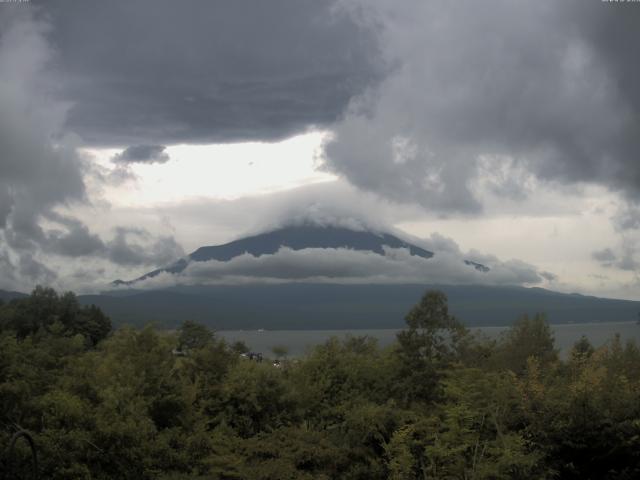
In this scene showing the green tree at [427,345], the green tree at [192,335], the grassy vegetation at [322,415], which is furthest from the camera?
the green tree at [192,335]

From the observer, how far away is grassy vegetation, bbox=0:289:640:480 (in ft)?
51.3

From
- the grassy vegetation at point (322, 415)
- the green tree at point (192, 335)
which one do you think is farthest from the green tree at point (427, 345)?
the green tree at point (192, 335)

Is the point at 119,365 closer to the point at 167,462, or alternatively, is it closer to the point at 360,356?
the point at 167,462

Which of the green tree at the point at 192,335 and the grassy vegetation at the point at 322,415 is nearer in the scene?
the grassy vegetation at the point at 322,415

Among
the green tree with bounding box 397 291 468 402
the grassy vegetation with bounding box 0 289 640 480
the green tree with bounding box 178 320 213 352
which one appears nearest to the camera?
the grassy vegetation with bounding box 0 289 640 480

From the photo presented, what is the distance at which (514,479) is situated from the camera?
582 inches

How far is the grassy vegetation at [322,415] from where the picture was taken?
15641 millimetres

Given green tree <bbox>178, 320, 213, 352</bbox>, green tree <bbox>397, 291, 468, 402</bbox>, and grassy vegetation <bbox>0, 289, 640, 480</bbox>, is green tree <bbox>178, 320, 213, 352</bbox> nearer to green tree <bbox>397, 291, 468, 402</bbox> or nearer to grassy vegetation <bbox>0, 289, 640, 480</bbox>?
grassy vegetation <bbox>0, 289, 640, 480</bbox>

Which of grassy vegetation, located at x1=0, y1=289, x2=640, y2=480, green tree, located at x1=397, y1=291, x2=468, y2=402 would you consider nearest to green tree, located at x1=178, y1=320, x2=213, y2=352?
grassy vegetation, located at x1=0, y1=289, x2=640, y2=480

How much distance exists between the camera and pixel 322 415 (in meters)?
23.5

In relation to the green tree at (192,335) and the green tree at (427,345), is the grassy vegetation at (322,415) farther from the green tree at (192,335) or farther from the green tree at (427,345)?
the green tree at (192,335)

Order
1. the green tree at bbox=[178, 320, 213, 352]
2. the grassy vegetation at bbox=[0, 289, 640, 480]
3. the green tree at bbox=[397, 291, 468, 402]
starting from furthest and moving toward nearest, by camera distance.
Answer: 1. the green tree at bbox=[178, 320, 213, 352]
2. the green tree at bbox=[397, 291, 468, 402]
3. the grassy vegetation at bbox=[0, 289, 640, 480]

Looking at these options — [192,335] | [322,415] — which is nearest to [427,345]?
[322,415]

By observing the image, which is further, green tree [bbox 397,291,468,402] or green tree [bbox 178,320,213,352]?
green tree [bbox 178,320,213,352]
